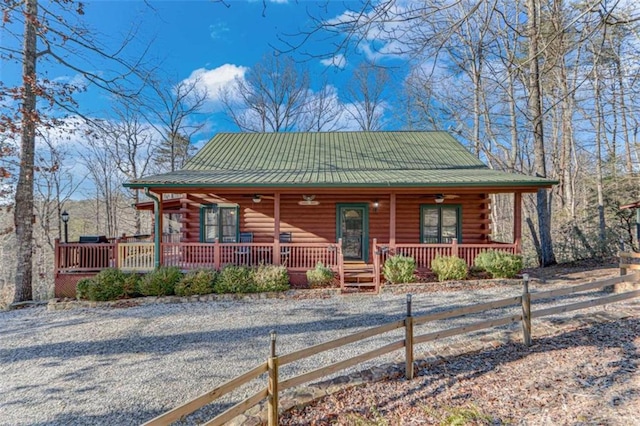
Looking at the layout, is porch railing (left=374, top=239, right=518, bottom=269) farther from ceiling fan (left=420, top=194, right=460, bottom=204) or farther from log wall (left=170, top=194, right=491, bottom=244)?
ceiling fan (left=420, top=194, right=460, bottom=204)

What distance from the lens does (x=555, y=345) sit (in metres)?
4.55

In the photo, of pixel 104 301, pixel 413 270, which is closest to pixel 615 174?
pixel 413 270

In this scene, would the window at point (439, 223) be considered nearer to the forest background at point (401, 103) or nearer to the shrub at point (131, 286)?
the forest background at point (401, 103)

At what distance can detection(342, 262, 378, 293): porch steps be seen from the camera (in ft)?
27.9

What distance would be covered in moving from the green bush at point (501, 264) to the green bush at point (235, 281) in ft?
21.7

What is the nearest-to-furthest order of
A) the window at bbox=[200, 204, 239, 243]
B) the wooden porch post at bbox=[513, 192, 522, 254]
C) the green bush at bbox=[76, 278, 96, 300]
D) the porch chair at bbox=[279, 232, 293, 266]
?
the green bush at bbox=[76, 278, 96, 300]
the wooden porch post at bbox=[513, 192, 522, 254]
the porch chair at bbox=[279, 232, 293, 266]
the window at bbox=[200, 204, 239, 243]

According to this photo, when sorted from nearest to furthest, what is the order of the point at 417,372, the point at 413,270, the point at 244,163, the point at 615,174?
1. the point at 417,372
2. the point at 413,270
3. the point at 244,163
4. the point at 615,174

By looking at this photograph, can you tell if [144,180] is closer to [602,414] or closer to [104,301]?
[104,301]

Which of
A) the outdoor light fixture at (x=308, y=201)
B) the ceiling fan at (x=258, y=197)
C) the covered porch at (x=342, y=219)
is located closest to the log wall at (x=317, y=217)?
the covered porch at (x=342, y=219)

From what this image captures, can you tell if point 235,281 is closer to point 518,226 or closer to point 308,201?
point 308,201

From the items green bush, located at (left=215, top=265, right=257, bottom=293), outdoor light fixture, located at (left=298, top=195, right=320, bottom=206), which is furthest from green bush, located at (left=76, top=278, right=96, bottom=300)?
→ outdoor light fixture, located at (left=298, top=195, right=320, bottom=206)

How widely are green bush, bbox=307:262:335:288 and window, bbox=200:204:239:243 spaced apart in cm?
377

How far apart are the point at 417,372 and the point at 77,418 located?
412 cm

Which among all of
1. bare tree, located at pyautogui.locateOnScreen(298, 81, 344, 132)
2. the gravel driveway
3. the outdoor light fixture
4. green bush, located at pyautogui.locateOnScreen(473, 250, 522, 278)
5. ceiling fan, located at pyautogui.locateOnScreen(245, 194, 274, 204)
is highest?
bare tree, located at pyautogui.locateOnScreen(298, 81, 344, 132)
